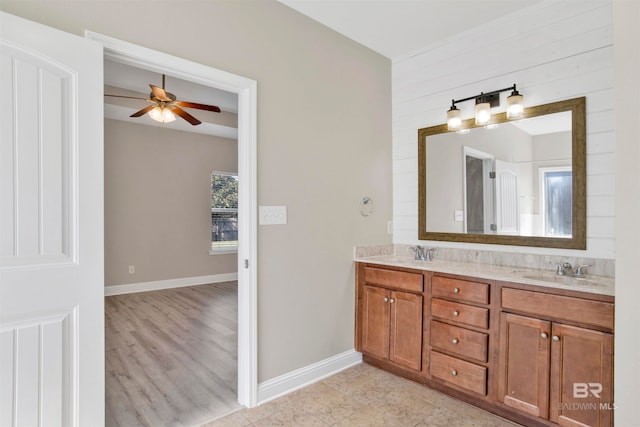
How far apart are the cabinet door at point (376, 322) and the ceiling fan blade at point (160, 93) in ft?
8.96

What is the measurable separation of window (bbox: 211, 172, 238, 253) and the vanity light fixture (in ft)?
15.2

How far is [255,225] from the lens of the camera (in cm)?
227

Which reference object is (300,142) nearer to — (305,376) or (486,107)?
(486,107)

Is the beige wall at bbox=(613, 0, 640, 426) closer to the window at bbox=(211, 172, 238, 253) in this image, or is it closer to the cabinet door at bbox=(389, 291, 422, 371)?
the cabinet door at bbox=(389, 291, 422, 371)

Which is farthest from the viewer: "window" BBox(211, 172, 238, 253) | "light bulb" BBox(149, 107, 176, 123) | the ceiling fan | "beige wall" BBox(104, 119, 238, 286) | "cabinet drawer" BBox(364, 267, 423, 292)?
"window" BBox(211, 172, 238, 253)

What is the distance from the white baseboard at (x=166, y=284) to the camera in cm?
530

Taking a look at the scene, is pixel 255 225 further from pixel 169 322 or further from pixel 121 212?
pixel 121 212

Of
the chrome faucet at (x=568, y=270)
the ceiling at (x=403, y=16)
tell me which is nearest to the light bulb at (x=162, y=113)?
the ceiling at (x=403, y=16)

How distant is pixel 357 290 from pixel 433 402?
99 centimetres

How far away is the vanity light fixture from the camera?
2.46 m

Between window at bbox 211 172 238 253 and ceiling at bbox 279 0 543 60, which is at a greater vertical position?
ceiling at bbox 279 0 543 60
